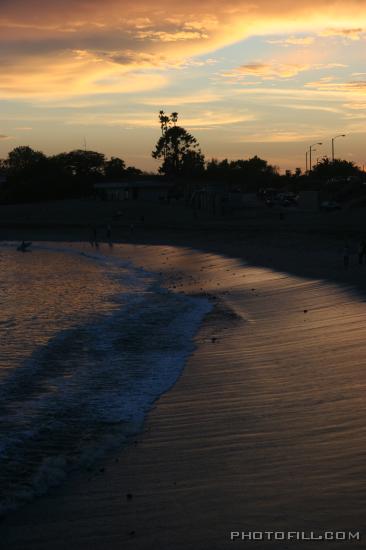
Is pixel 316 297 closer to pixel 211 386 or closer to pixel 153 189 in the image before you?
pixel 211 386

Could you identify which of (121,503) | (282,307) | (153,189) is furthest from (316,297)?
(153,189)

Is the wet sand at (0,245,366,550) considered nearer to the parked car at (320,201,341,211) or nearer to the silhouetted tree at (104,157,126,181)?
the parked car at (320,201,341,211)

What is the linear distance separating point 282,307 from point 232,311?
1553 mm

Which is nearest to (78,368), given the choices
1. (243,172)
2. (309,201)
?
(309,201)

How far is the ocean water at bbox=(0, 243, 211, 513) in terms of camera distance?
8.64 meters

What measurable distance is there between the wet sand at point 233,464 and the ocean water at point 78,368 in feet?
1.34

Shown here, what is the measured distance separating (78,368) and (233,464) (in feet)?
21.7

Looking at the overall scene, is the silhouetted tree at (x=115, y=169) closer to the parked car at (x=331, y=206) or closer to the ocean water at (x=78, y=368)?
the parked car at (x=331, y=206)

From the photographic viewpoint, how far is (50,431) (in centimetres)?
964

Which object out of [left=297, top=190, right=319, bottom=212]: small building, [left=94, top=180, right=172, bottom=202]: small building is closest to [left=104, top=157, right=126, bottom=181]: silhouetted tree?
[left=94, top=180, right=172, bottom=202]: small building

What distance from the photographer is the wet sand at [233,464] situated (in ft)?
20.5

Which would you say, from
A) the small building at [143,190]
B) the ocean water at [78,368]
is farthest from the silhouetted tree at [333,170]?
the ocean water at [78,368]

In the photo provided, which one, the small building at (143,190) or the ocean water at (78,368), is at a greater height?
the small building at (143,190)

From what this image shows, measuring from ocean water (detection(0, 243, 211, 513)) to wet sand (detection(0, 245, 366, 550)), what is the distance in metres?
0.41
